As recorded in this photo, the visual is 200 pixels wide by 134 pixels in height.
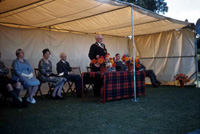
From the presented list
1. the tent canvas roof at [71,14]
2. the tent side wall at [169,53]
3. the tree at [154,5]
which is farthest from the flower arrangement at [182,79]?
the tree at [154,5]

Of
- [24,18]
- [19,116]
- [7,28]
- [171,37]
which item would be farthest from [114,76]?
[171,37]

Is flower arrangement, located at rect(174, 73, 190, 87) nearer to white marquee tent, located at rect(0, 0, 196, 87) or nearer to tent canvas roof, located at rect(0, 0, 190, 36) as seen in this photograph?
white marquee tent, located at rect(0, 0, 196, 87)

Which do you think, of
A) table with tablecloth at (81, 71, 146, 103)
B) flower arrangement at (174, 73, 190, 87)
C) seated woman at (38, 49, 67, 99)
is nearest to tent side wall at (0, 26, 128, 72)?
seated woman at (38, 49, 67, 99)

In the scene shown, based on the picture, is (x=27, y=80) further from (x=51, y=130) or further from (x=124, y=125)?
(x=124, y=125)

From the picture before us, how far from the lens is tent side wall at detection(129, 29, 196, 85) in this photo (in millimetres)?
7758

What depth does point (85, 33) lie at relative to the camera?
321 inches

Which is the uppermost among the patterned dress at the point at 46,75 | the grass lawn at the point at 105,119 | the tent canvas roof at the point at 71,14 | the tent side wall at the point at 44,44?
the tent canvas roof at the point at 71,14

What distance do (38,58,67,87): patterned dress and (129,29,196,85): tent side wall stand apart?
4.73 meters

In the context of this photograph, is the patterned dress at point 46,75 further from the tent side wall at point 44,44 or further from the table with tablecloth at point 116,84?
the tent side wall at point 44,44

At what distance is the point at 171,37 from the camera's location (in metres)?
8.29

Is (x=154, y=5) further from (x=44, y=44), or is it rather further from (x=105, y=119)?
(x=105, y=119)

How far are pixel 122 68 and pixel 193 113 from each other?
3637 mm

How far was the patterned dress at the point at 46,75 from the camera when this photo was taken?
18.0 ft

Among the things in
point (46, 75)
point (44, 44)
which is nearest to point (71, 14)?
point (46, 75)
